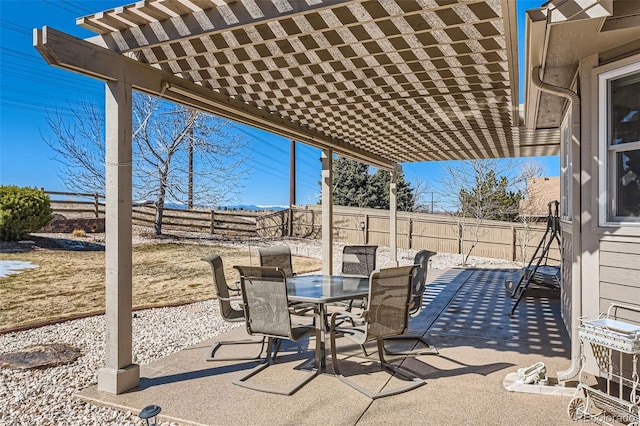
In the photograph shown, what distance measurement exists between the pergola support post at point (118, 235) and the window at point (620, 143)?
3.53m

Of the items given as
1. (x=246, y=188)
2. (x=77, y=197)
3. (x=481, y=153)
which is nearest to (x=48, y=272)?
(x=77, y=197)

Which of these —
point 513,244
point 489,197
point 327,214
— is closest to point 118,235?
point 327,214

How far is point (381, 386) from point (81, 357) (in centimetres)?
292

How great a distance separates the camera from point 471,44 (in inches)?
132

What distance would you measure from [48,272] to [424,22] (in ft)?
31.0

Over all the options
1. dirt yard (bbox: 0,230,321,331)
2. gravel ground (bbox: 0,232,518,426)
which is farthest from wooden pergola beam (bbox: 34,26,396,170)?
dirt yard (bbox: 0,230,321,331)

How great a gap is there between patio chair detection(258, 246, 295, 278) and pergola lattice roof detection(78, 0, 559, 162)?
171 centimetres

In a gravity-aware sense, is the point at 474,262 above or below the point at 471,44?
below

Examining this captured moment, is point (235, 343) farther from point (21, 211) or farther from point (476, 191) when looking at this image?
point (476, 191)

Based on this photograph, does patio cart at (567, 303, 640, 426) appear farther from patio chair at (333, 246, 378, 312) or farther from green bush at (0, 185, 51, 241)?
green bush at (0, 185, 51, 241)

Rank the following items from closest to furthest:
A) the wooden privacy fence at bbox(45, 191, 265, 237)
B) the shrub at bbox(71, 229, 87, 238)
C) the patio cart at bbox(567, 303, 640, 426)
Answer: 1. the patio cart at bbox(567, 303, 640, 426)
2. the shrub at bbox(71, 229, 87, 238)
3. the wooden privacy fence at bbox(45, 191, 265, 237)

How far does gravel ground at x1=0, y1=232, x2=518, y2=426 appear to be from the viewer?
9.45 feet

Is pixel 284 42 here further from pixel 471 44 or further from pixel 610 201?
pixel 610 201

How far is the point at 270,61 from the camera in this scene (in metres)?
→ 3.84
